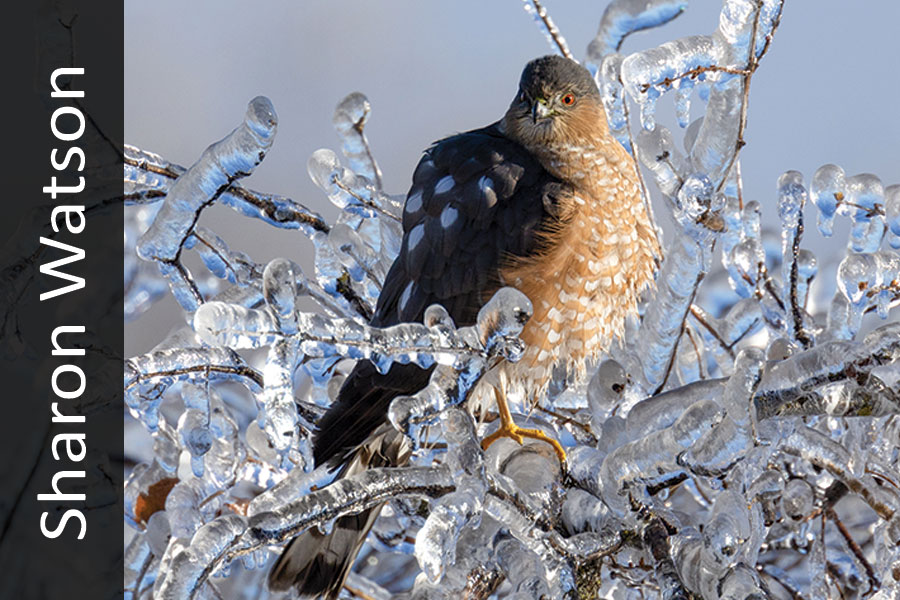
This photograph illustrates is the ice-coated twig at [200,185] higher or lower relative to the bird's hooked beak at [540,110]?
higher

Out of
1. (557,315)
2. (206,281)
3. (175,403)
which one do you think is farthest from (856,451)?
(175,403)

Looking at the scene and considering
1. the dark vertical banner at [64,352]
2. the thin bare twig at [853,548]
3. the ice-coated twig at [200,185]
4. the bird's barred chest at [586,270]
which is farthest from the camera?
the bird's barred chest at [586,270]

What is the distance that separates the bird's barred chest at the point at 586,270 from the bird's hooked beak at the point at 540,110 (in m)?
0.05

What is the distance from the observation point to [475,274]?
1.11 meters

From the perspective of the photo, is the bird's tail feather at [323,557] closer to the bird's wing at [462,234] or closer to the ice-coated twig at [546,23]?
the bird's wing at [462,234]

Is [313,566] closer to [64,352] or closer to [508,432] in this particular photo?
[508,432]

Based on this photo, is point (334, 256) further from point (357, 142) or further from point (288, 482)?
point (288, 482)

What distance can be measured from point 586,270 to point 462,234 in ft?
0.54

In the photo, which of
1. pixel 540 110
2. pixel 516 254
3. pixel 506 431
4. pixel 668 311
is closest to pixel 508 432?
pixel 506 431

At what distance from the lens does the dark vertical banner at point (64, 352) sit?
0.79m

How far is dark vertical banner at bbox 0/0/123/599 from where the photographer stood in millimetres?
788

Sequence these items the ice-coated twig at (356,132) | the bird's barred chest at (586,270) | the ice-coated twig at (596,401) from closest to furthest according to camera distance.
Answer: the ice-coated twig at (596,401) < the bird's barred chest at (586,270) < the ice-coated twig at (356,132)

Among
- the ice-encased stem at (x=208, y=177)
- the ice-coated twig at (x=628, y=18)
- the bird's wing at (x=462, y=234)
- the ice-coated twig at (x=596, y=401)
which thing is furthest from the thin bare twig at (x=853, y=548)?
the ice-encased stem at (x=208, y=177)

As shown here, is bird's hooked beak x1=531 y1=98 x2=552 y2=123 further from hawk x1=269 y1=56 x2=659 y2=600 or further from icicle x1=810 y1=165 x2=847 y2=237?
icicle x1=810 y1=165 x2=847 y2=237
